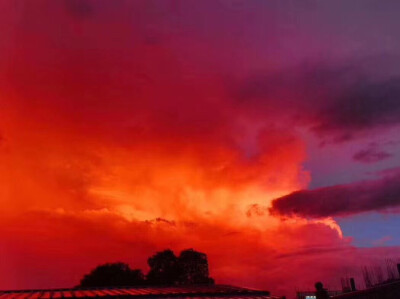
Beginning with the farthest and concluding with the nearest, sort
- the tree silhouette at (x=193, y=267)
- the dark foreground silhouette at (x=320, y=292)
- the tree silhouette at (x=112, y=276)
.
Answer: the tree silhouette at (x=193, y=267), the tree silhouette at (x=112, y=276), the dark foreground silhouette at (x=320, y=292)

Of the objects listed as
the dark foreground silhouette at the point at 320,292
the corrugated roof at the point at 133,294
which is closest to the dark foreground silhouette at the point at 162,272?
the corrugated roof at the point at 133,294

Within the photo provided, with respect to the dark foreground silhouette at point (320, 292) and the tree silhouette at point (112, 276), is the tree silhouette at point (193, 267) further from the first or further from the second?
the dark foreground silhouette at point (320, 292)

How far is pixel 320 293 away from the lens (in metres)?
12.8

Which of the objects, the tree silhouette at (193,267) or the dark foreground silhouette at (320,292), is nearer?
the dark foreground silhouette at (320,292)

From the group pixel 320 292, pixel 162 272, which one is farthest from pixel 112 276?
pixel 320 292

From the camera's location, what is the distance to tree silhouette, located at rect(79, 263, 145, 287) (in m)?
39.7

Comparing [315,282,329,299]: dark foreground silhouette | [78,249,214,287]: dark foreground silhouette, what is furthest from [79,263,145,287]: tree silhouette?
[315,282,329,299]: dark foreground silhouette

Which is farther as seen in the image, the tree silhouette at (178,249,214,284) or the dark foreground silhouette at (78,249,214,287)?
the tree silhouette at (178,249,214,284)

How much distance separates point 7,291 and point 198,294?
28.0 ft

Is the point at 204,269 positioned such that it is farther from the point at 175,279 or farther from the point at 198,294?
the point at 198,294

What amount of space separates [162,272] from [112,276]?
581cm

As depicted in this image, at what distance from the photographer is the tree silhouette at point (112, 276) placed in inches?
1563

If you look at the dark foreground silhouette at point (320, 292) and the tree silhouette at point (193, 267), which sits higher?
the tree silhouette at point (193, 267)

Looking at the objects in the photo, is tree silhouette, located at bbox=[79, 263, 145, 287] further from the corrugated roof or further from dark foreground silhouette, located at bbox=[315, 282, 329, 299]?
dark foreground silhouette, located at bbox=[315, 282, 329, 299]
